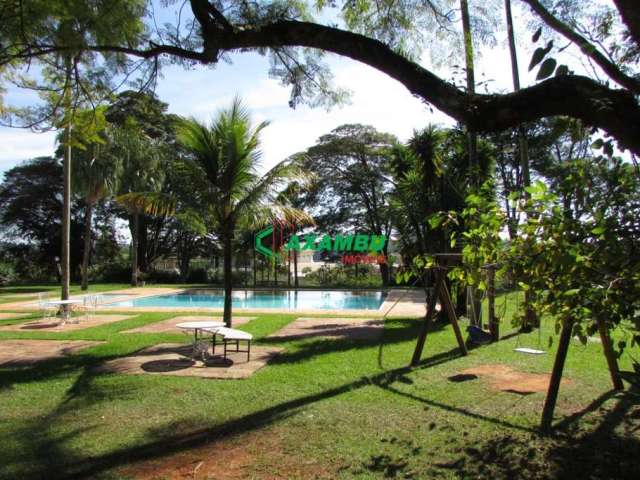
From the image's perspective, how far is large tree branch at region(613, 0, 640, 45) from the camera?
8.98 feet

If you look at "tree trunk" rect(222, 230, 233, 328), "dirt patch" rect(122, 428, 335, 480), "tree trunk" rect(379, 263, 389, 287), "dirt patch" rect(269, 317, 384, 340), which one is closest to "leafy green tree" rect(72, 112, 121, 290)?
"tree trunk" rect(379, 263, 389, 287)

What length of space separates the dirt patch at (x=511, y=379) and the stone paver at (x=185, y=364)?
3.35 m

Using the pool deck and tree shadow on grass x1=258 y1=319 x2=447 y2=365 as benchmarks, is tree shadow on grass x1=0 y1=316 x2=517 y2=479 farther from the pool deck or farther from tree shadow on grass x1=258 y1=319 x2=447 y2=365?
the pool deck

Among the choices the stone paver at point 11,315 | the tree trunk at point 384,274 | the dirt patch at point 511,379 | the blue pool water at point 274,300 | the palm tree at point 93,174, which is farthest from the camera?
the tree trunk at point 384,274

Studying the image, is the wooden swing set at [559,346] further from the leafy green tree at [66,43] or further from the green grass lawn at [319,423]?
the leafy green tree at [66,43]

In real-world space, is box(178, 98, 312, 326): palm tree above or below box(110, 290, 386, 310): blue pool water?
above

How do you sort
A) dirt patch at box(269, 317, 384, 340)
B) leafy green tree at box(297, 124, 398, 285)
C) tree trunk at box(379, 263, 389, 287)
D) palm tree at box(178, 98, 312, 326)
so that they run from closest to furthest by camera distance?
palm tree at box(178, 98, 312, 326) → dirt patch at box(269, 317, 384, 340) → tree trunk at box(379, 263, 389, 287) → leafy green tree at box(297, 124, 398, 285)

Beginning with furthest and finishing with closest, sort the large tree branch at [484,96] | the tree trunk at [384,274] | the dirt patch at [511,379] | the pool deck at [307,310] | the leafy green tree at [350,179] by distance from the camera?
the leafy green tree at [350,179]
the tree trunk at [384,274]
the pool deck at [307,310]
the dirt patch at [511,379]
the large tree branch at [484,96]

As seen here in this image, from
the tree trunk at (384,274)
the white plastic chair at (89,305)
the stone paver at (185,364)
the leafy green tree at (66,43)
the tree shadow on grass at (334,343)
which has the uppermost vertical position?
the leafy green tree at (66,43)

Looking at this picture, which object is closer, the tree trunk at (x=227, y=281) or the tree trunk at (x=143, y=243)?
the tree trunk at (x=227, y=281)

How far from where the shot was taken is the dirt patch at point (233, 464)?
13.3 ft

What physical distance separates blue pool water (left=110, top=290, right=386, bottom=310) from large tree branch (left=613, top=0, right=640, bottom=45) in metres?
16.9

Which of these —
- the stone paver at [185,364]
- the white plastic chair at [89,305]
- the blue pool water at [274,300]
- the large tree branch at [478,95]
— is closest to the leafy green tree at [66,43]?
the large tree branch at [478,95]

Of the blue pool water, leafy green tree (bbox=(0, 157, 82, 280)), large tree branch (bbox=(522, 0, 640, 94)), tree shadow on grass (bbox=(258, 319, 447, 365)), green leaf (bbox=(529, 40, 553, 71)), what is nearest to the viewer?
green leaf (bbox=(529, 40, 553, 71))
